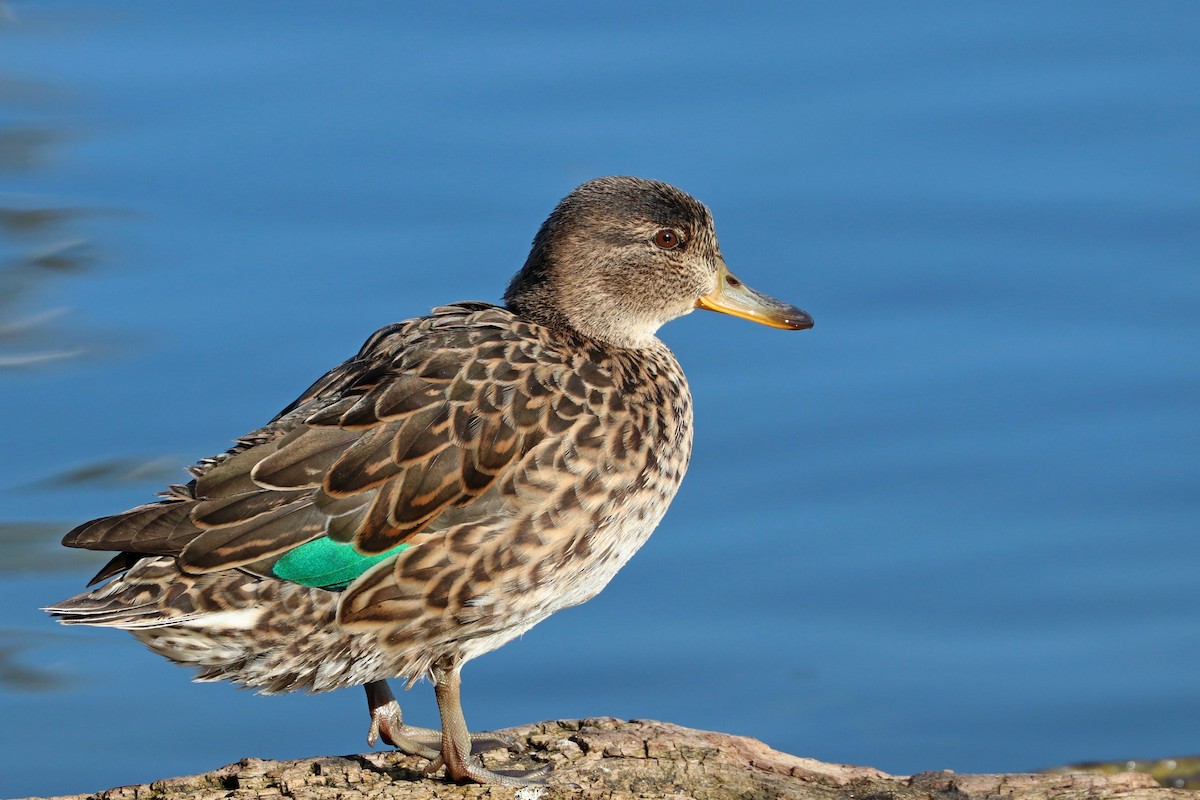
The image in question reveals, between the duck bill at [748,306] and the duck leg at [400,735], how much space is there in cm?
179

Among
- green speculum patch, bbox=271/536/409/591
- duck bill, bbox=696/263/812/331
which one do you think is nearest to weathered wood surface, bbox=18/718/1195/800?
green speculum patch, bbox=271/536/409/591

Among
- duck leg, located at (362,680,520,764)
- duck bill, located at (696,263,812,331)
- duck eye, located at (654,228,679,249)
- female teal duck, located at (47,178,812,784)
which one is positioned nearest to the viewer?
female teal duck, located at (47,178,812,784)

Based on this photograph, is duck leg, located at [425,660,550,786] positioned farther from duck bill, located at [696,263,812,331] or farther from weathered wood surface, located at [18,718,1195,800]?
duck bill, located at [696,263,812,331]

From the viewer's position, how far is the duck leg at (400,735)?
6.37 meters

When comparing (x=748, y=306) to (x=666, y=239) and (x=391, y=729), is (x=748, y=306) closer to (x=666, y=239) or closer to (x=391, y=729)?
(x=666, y=239)

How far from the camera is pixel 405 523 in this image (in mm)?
6000

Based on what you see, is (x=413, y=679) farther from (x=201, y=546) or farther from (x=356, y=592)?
(x=201, y=546)

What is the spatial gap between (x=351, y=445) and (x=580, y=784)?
118 centimetres

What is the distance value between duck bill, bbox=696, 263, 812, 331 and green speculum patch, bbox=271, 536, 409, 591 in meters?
1.91

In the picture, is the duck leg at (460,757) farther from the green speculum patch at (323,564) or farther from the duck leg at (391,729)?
the green speculum patch at (323,564)

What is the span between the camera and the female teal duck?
5875 millimetres

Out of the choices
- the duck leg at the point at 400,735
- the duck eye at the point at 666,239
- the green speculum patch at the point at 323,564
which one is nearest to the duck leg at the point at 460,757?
the duck leg at the point at 400,735

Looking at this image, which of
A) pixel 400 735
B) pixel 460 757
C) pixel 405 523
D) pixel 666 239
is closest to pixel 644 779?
pixel 460 757

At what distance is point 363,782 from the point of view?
6.07 metres
